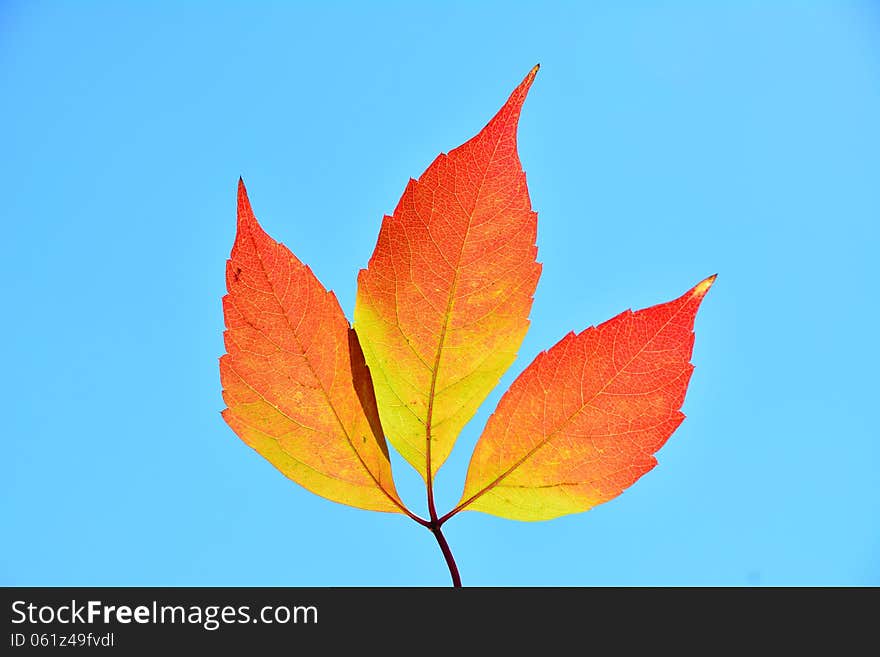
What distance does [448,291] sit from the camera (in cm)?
41

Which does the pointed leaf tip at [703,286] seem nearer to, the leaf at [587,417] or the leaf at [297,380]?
the leaf at [587,417]

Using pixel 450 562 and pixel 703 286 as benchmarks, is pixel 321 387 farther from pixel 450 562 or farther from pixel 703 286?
pixel 703 286

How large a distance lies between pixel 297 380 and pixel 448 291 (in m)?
0.11

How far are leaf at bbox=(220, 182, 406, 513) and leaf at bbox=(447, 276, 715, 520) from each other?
0.24 ft

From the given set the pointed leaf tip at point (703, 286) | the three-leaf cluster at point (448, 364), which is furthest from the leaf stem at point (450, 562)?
the pointed leaf tip at point (703, 286)

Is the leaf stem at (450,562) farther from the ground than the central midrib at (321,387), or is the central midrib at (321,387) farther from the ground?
the central midrib at (321,387)

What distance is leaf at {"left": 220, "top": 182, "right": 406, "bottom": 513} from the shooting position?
396mm

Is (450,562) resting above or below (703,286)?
below

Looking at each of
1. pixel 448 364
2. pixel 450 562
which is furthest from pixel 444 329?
pixel 450 562

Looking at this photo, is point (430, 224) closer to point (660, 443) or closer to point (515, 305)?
point (515, 305)

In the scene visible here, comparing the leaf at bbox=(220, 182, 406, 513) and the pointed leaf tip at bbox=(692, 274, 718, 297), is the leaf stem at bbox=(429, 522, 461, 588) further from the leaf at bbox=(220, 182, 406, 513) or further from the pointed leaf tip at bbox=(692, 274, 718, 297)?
the pointed leaf tip at bbox=(692, 274, 718, 297)

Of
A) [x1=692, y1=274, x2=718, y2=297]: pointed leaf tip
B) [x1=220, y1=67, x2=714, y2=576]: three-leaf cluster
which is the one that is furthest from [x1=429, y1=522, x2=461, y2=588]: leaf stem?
[x1=692, y1=274, x2=718, y2=297]: pointed leaf tip

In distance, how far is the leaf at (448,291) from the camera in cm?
40

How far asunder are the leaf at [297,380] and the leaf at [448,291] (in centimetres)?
Result: 2
